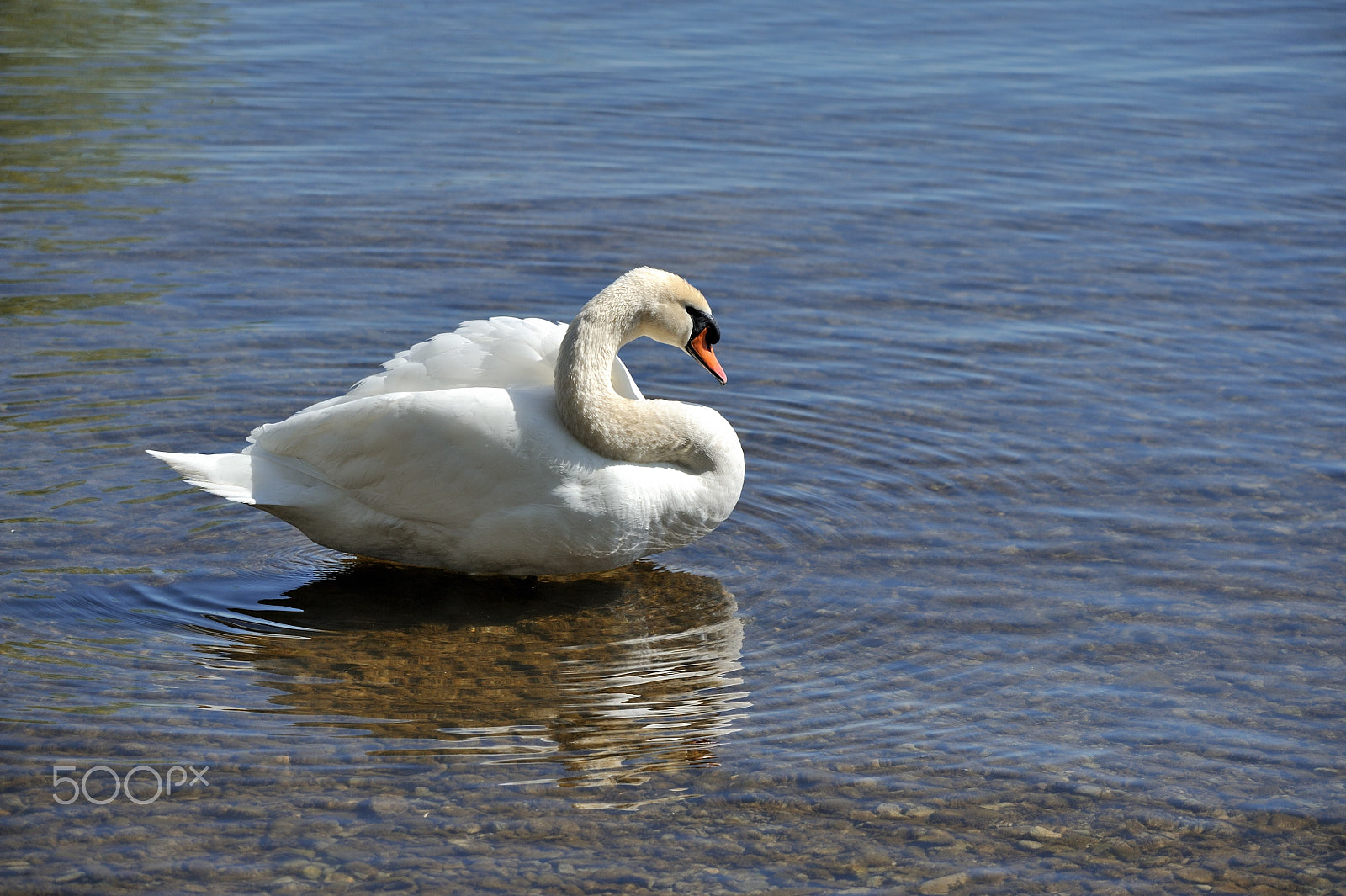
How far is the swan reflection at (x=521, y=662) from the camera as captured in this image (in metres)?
5.24

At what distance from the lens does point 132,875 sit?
14.6ft

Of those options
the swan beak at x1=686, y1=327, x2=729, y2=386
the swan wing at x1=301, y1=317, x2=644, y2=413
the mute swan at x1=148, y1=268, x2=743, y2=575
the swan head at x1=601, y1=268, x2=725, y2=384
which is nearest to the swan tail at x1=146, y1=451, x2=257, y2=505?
the mute swan at x1=148, y1=268, x2=743, y2=575

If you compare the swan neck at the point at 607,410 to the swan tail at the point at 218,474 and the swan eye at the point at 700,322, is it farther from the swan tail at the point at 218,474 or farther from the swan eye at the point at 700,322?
the swan tail at the point at 218,474

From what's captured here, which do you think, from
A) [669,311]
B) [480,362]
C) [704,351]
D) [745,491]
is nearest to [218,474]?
[480,362]

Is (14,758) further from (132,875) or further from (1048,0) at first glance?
(1048,0)

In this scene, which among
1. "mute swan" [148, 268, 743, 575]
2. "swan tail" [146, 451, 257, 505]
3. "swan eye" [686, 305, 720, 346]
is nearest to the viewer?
"mute swan" [148, 268, 743, 575]

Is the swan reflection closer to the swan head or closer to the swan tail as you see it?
the swan tail

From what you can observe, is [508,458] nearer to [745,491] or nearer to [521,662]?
[521,662]

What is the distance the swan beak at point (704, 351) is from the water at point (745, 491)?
785 mm

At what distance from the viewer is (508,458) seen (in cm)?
600

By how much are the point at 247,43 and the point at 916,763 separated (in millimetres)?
12212

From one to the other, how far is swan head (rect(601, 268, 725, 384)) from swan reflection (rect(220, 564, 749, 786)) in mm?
962

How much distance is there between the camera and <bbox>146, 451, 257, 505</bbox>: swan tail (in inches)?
243

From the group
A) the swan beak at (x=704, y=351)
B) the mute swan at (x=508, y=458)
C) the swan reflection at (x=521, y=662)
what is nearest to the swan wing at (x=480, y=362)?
the mute swan at (x=508, y=458)
